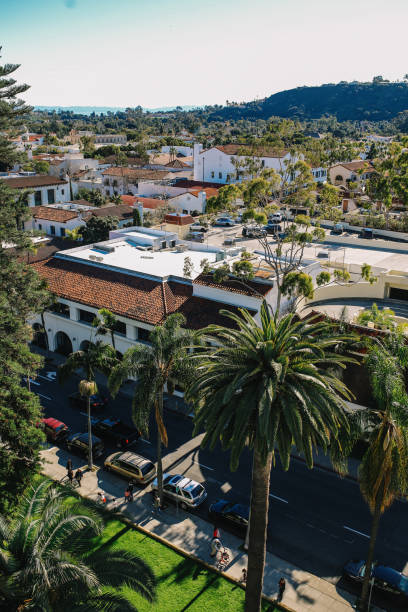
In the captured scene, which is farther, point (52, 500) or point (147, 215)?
point (147, 215)

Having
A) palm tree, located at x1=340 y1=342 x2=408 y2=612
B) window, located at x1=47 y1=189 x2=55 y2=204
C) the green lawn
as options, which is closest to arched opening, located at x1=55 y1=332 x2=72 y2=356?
the green lawn

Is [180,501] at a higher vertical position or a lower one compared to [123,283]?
lower

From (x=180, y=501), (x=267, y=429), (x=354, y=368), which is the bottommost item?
(x=180, y=501)

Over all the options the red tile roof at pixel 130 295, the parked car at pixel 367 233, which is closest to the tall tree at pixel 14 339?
the red tile roof at pixel 130 295

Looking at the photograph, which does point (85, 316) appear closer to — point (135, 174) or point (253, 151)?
point (253, 151)

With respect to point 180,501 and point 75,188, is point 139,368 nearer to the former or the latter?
point 180,501

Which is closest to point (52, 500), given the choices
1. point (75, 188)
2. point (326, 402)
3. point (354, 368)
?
point (326, 402)

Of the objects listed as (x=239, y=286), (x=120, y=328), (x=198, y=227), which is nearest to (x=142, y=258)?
(x=120, y=328)
